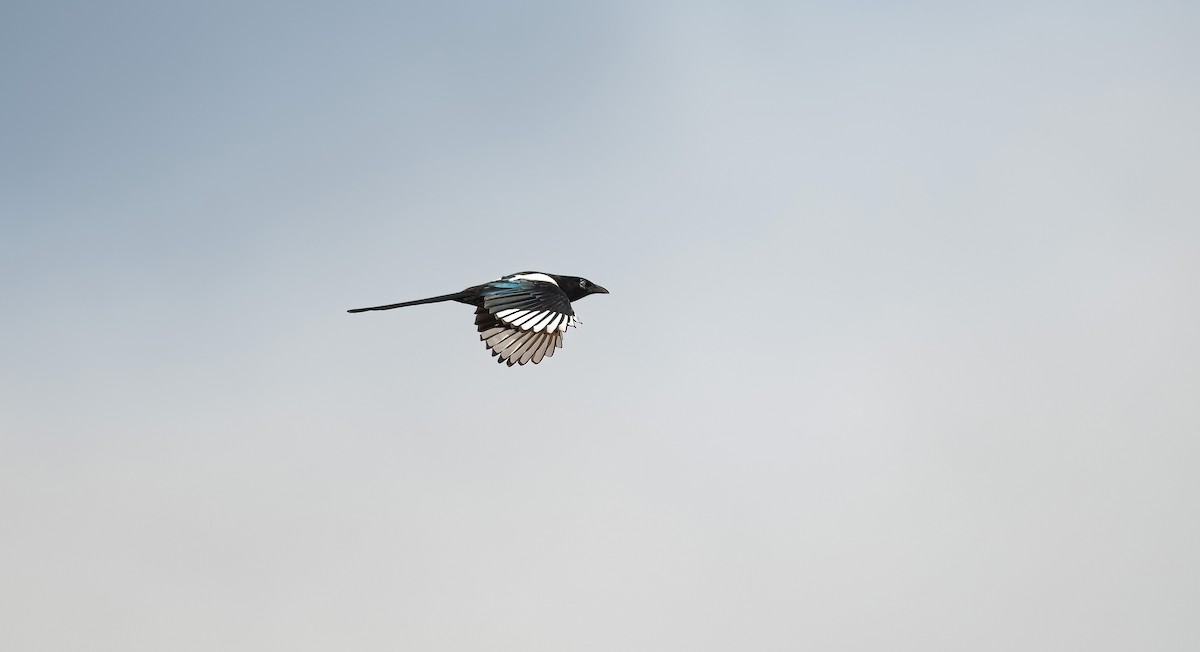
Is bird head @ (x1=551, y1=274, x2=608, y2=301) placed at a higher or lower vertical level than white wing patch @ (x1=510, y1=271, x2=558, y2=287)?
higher

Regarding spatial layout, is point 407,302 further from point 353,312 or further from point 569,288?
point 569,288

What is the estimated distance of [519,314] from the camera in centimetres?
1521

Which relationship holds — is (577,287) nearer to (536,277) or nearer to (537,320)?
(536,277)

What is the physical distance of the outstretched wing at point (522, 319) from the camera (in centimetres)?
1457

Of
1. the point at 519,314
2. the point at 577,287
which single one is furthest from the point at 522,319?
the point at 577,287

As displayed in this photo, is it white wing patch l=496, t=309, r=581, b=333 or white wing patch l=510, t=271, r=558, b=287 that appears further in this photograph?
white wing patch l=510, t=271, r=558, b=287

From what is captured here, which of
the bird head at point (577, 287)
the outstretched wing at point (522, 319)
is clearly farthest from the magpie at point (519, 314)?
the bird head at point (577, 287)

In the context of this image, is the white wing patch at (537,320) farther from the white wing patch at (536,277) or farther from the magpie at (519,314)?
the white wing patch at (536,277)

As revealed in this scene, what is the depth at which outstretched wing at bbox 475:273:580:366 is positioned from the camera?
1457cm

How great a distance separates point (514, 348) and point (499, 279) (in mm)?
2481

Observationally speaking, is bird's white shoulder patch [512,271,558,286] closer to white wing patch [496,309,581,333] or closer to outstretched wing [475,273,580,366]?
outstretched wing [475,273,580,366]

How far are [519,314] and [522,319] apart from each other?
0.56ft

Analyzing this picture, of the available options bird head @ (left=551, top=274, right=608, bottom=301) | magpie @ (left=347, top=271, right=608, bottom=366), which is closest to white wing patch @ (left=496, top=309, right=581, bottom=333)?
magpie @ (left=347, top=271, right=608, bottom=366)

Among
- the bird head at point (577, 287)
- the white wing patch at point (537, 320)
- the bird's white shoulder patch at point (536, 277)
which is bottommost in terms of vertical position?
the white wing patch at point (537, 320)
